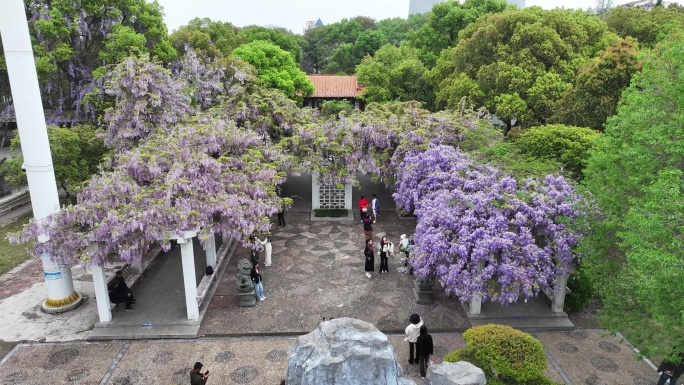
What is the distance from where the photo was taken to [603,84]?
1850 cm

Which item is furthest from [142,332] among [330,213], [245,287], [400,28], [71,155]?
[400,28]

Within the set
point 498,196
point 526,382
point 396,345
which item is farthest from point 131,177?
point 526,382

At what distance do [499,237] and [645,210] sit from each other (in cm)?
345

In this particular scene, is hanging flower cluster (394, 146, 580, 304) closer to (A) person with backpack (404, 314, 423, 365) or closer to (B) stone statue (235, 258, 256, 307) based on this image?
(A) person with backpack (404, 314, 423, 365)

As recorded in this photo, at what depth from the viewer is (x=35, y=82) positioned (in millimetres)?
11578

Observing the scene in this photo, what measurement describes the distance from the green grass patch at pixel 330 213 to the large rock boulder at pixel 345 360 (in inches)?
544

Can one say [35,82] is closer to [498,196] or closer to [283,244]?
[283,244]

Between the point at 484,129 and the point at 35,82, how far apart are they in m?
14.7

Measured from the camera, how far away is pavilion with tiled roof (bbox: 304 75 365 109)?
41.1 m

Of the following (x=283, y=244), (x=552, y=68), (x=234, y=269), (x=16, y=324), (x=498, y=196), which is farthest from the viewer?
(x=552, y=68)

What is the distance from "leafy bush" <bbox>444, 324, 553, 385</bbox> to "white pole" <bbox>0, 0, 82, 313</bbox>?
10.6m

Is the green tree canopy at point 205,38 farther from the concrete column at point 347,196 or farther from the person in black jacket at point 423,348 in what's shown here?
the person in black jacket at point 423,348

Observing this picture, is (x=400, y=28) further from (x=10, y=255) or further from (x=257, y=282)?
(x=257, y=282)

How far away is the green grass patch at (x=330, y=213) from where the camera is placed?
801 inches
